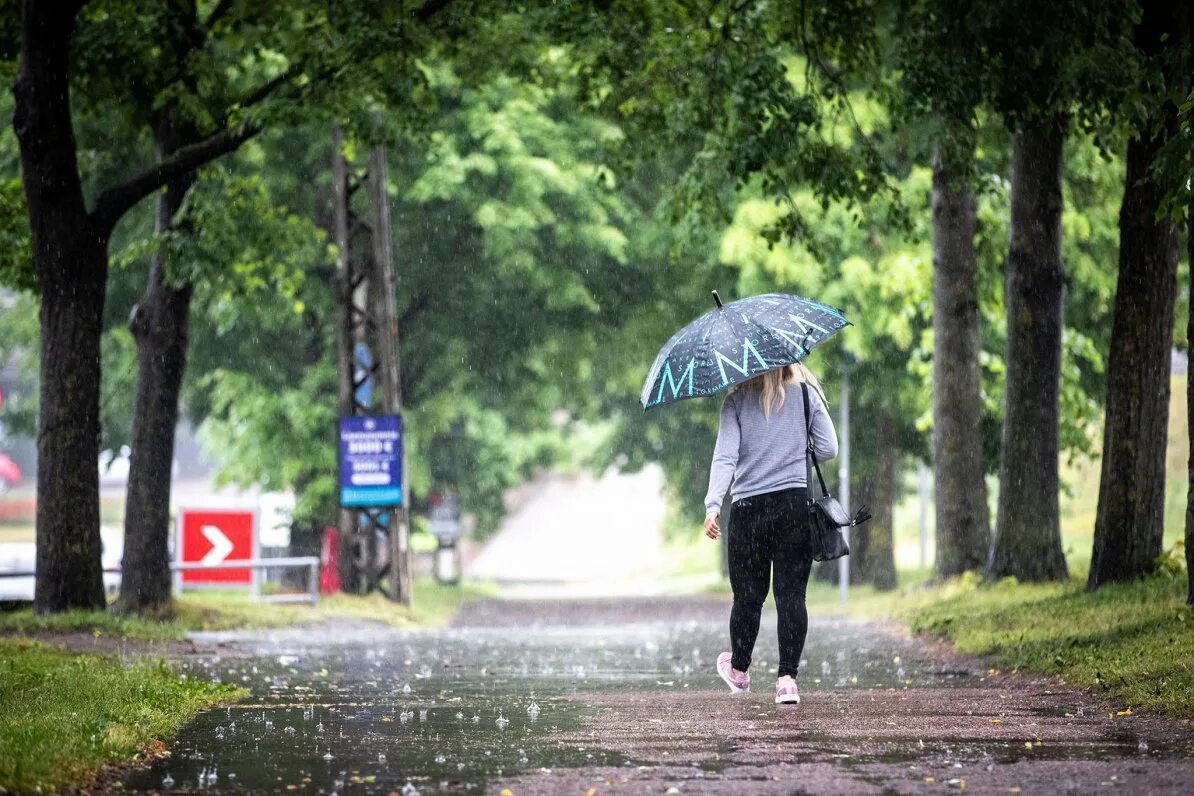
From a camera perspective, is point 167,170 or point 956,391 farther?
point 956,391

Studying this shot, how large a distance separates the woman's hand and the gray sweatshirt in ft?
0.14

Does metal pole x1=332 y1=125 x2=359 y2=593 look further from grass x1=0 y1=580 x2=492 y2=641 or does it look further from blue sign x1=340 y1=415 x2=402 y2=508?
grass x1=0 y1=580 x2=492 y2=641

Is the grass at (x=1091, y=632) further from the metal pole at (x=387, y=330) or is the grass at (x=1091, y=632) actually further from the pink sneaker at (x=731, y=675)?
the metal pole at (x=387, y=330)

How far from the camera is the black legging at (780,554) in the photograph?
384 inches

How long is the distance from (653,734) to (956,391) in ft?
48.0

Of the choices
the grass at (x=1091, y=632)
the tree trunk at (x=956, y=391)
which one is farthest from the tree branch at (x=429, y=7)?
the grass at (x=1091, y=632)

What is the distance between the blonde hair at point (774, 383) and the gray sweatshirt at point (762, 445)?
0.03 meters

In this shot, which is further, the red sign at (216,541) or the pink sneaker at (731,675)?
the red sign at (216,541)

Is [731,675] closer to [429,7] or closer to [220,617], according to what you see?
[429,7]

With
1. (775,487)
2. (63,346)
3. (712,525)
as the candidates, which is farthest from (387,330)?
(712,525)

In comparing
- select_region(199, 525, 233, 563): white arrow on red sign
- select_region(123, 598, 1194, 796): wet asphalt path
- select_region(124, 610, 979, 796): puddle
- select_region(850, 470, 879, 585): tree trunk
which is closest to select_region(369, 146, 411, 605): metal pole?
select_region(199, 525, 233, 563): white arrow on red sign

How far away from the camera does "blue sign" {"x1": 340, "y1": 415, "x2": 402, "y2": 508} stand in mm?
26938

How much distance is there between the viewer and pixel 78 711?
29.2 ft

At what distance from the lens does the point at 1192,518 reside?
1209cm
